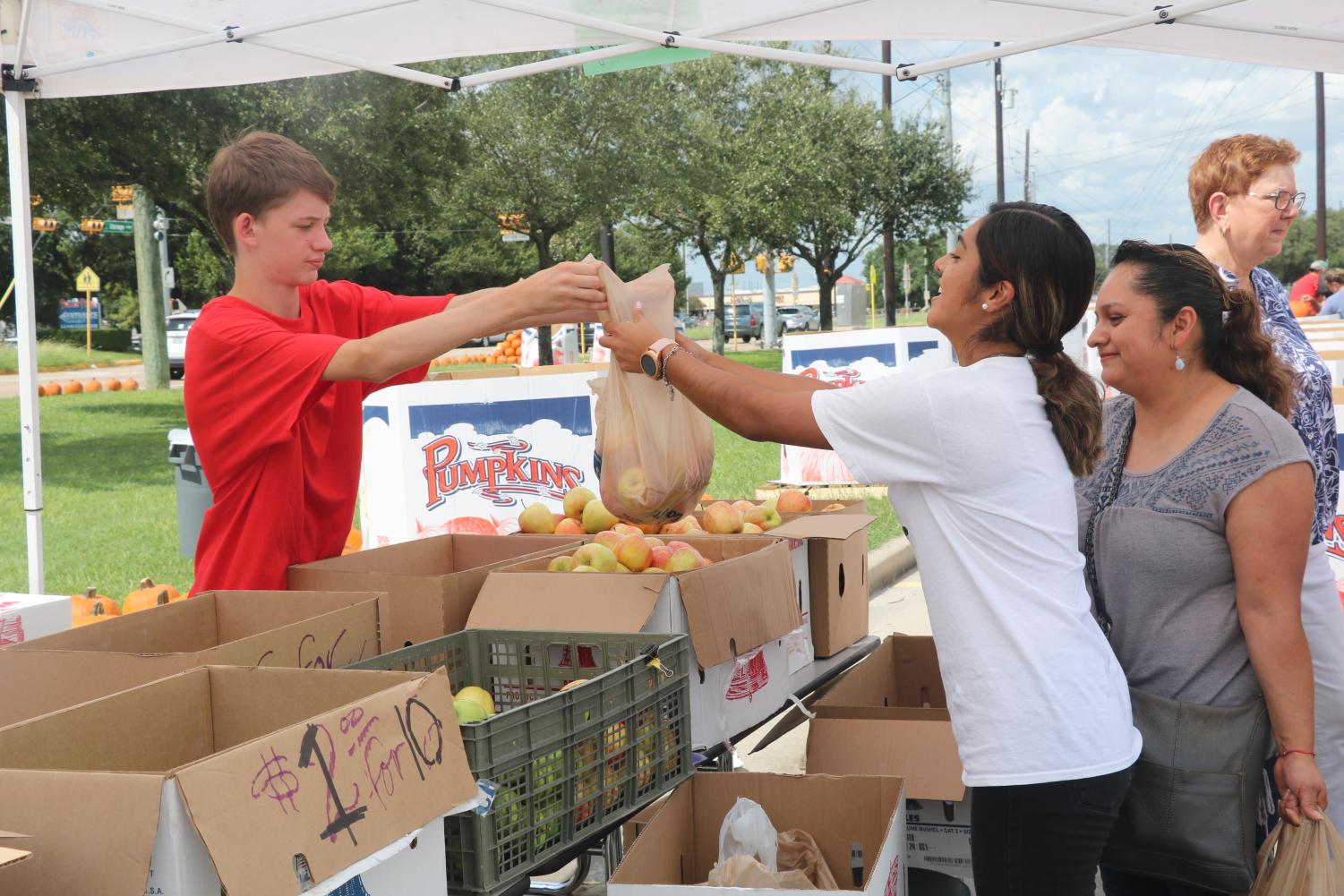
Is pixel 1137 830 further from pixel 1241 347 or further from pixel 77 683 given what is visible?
pixel 77 683

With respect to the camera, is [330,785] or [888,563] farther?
[888,563]

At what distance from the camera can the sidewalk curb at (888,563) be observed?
28.6 feet

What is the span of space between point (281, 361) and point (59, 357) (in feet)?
123

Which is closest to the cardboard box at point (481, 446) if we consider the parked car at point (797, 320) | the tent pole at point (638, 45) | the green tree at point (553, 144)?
the tent pole at point (638, 45)

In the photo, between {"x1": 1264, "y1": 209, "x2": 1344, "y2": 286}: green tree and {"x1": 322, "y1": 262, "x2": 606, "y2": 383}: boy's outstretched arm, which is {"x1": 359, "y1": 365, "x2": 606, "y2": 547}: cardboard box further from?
{"x1": 1264, "y1": 209, "x2": 1344, "y2": 286}: green tree

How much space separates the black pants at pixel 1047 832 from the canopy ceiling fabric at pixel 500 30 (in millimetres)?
3554

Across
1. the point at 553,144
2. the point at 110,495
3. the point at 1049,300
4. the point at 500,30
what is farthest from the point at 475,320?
the point at 553,144

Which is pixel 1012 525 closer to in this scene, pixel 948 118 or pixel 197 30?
pixel 197 30

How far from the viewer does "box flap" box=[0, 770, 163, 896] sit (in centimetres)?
150

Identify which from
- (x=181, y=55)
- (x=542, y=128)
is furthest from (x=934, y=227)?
(x=181, y=55)

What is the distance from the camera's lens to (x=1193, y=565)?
2561mm

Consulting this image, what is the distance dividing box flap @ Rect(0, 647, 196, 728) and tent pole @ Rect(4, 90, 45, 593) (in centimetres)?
296

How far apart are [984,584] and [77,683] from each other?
1.65 m

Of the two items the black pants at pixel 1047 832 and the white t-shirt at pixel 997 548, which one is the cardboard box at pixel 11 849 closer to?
the white t-shirt at pixel 997 548
